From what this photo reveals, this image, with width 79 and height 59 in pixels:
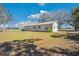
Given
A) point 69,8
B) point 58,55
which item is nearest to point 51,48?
point 58,55

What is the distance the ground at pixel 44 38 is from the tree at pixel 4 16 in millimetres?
228

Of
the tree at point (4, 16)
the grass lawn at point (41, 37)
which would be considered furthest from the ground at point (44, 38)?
the tree at point (4, 16)

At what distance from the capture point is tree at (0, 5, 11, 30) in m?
5.02

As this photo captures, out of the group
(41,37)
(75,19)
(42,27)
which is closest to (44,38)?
(41,37)

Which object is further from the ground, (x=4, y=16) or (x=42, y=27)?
(x=4, y=16)

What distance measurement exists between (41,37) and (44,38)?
0.07 metres

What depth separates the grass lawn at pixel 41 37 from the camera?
503 centimetres

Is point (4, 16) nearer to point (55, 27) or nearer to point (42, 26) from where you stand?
point (42, 26)

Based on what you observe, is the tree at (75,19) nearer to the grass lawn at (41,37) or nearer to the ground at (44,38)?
the ground at (44,38)

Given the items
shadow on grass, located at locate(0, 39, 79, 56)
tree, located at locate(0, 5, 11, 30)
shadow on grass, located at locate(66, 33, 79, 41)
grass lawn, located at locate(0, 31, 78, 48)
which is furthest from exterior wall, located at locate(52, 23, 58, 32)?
tree, located at locate(0, 5, 11, 30)

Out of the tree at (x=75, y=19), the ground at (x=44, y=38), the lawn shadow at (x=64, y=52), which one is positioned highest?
the tree at (x=75, y=19)

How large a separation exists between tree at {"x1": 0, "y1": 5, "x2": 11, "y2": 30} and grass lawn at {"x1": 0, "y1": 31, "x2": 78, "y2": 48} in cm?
23

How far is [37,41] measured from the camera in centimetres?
507

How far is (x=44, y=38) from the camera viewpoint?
5086mm
